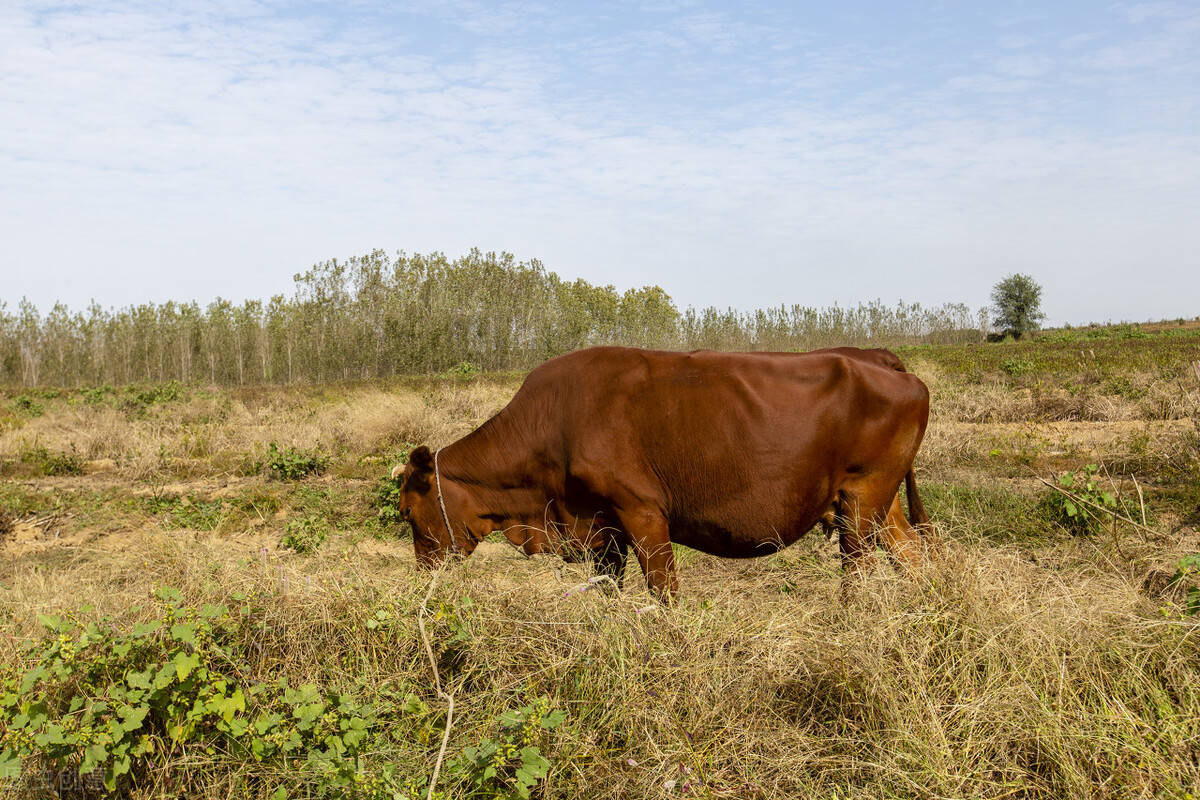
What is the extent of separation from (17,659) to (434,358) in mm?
44173

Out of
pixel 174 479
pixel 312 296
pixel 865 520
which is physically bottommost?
pixel 174 479

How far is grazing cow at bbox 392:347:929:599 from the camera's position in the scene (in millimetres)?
4922

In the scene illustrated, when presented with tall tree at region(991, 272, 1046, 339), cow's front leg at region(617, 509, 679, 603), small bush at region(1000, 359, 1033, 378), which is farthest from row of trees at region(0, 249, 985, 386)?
cow's front leg at region(617, 509, 679, 603)

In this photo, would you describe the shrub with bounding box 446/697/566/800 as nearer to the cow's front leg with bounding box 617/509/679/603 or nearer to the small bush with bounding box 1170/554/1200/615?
the cow's front leg with bounding box 617/509/679/603

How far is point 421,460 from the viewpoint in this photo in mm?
5441

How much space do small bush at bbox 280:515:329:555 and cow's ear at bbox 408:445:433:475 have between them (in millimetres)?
1917

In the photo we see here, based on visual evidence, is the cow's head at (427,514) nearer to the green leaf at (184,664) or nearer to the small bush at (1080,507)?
the green leaf at (184,664)

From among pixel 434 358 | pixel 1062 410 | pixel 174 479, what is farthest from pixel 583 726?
pixel 434 358

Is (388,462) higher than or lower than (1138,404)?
lower

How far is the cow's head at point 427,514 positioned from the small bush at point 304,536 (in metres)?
1.76

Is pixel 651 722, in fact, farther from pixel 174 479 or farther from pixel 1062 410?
pixel 1062 410

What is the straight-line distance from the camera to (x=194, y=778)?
10.8 ft

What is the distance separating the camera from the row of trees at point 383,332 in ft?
157

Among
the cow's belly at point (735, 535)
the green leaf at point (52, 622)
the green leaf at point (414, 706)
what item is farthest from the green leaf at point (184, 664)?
the cow's belly at point (735, 535)
